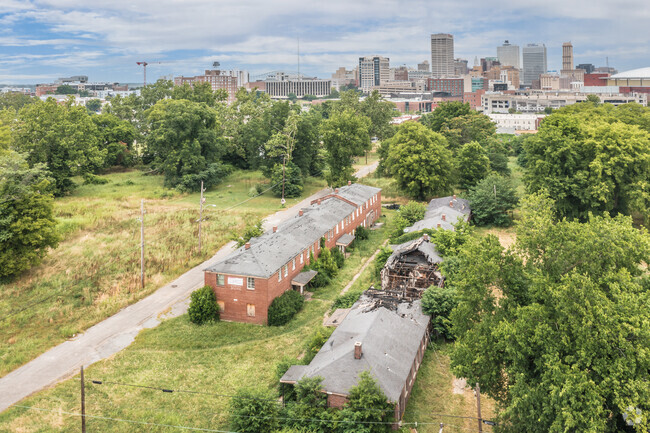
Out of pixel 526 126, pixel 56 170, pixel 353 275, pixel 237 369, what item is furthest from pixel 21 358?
pixel 526 126

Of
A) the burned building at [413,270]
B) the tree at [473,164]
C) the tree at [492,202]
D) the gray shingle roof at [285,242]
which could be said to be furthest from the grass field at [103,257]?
the tree at [492,202]

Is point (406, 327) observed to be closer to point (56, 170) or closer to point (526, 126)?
point (56, 170)

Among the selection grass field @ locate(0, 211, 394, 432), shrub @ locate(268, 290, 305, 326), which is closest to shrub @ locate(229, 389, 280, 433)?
grass field @ locate(0, 211, 394, 432)

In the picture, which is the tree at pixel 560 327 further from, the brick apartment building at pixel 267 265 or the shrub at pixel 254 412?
the brick apartment building at pixel 267 265

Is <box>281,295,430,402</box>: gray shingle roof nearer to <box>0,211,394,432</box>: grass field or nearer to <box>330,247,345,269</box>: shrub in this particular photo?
<box>0,211,394,432</box>: grass field

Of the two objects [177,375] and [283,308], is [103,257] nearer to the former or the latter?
[283,308]
